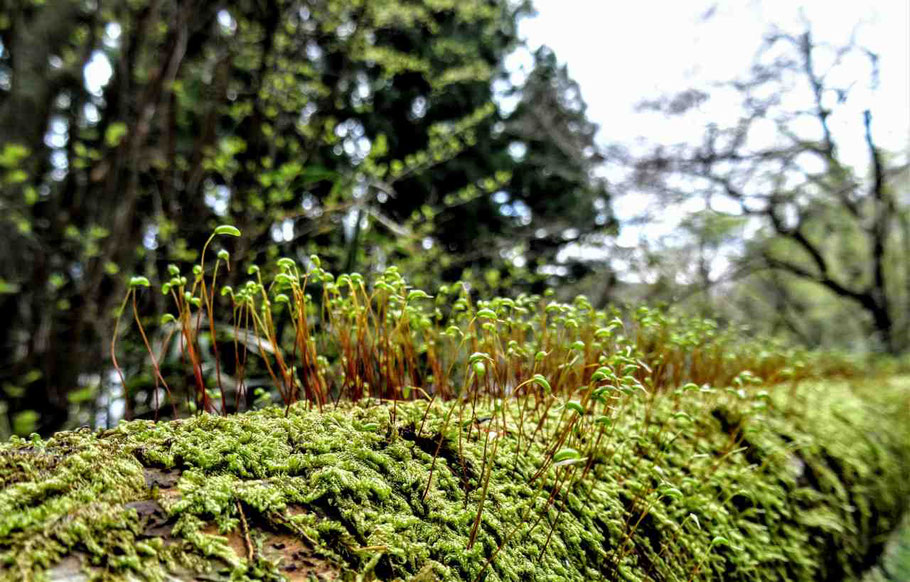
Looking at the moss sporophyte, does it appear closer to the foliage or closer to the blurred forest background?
the foliage

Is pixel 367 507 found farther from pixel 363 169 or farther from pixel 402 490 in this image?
pixel 363 169

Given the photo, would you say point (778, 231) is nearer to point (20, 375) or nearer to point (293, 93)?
point (293, 93)

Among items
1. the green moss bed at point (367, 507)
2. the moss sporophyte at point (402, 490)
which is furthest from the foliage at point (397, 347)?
the green moss bed at point (367, 507)

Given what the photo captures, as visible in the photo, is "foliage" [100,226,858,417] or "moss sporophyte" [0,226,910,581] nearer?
"moss sporophyte" [0,226,910,581]

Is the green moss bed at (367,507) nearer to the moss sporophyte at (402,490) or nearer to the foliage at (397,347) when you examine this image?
the moss sporophyte at (402,490)

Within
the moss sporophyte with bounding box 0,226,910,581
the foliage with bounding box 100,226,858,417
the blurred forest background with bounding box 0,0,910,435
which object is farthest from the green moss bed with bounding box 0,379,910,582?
the blurred forest background with bounding box 0,0,910,435

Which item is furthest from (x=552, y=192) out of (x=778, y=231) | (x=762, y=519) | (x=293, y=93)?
(x=762, y=519)

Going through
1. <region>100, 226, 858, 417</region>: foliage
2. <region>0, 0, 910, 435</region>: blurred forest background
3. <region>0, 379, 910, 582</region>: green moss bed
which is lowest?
<region>0, 379, 910, 582</region>: green moss bed

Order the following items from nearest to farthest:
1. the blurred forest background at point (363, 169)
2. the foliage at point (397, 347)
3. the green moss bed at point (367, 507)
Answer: the green moss bed at point (367, 507) < the foliage at point (397, 347) < the blurred forest background at point (363, 169)
